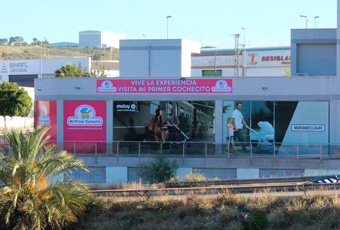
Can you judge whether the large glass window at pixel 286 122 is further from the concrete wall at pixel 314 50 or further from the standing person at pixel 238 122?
Result: the concrete wall at pixel 314 50

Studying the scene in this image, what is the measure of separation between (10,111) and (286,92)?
32.1 meters

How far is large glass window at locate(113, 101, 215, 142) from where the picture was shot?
1008 inches

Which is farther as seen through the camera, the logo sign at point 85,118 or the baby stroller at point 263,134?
the logo sign at point 85,118

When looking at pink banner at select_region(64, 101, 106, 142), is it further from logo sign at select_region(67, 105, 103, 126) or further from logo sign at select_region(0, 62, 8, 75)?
logo sign at select_region(0, 62, 8, 75)

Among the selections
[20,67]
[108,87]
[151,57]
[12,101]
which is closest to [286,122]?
[108,87]

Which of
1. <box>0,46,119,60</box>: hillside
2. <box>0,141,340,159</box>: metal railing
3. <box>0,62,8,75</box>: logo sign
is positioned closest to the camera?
<box>0,141,340,159</box>: metal railing

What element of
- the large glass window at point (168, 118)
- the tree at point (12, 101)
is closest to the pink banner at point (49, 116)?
the large glass window at point (168, 118)

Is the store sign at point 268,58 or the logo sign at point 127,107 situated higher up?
the store sign at point 268,58

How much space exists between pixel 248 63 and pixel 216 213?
178 feet

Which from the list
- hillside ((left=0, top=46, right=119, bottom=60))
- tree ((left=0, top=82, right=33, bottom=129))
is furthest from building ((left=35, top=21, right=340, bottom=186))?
hillside ((left=0, top=46, right=119, bottom=60))

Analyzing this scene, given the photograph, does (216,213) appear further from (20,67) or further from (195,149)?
(20,67)

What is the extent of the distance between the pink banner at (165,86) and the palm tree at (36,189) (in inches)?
487

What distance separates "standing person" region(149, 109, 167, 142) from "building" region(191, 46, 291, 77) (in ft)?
122

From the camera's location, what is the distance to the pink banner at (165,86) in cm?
2578
